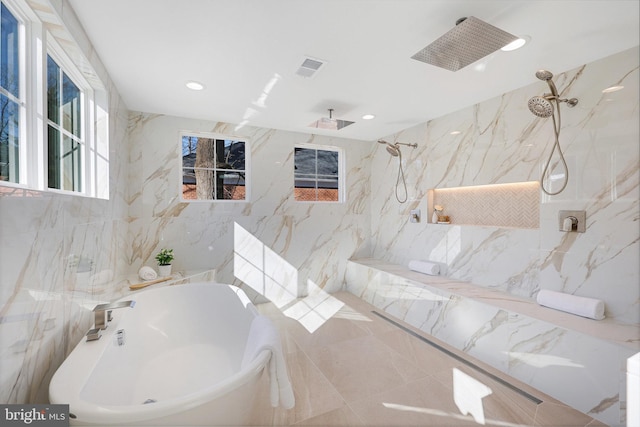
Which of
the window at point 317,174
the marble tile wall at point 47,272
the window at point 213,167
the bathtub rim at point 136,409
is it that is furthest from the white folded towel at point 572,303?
the window at point 213,167

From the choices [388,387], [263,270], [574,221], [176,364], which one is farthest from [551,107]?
[176,364]

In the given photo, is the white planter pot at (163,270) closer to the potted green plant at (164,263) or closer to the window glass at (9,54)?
the potted green plant at (164,263)

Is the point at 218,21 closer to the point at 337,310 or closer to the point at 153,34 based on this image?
the point at 153,34

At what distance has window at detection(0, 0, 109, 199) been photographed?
48.6 inches

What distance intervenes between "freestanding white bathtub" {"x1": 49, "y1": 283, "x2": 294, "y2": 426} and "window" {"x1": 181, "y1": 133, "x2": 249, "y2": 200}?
142 centimetres

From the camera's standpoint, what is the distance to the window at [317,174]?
4.09m

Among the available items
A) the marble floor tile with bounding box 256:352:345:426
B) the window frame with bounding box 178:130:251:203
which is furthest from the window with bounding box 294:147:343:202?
the marble floor tile with bounding box 256:352:345:426

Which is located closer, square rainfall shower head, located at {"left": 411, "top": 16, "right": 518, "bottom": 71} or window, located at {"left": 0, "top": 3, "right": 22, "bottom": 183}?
window, located at {"left": 0, "top": 3, "right": 22, "bottom": 183}

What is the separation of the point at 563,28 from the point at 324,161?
3.01m

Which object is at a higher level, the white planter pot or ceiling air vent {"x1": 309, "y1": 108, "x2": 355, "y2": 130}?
ceiling air vent {"x1": 309, "y1": 108, "x2": 355, "y2": 130}

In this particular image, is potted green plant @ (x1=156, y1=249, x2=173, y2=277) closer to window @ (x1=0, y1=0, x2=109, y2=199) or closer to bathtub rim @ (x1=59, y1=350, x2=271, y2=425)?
window @ (x1=0, y1=0, x2=109, y2=199)

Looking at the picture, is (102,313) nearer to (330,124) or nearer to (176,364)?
(176,364)

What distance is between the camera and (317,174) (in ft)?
13.9

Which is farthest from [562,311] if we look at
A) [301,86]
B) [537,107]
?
[301,86]
